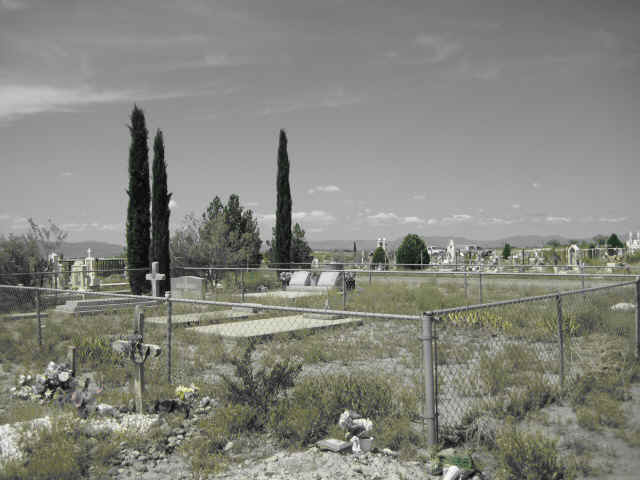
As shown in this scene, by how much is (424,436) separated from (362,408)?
762 mm

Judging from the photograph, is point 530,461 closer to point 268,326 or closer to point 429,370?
point 429,370

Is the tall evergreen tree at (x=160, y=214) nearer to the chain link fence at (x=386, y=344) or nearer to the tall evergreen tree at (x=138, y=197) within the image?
the tall evergreen tree at (x=138, y=197)

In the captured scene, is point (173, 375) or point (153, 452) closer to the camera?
point (153, 452)

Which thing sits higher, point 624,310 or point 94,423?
point 624,310

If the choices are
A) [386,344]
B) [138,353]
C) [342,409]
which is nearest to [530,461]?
[342,409]

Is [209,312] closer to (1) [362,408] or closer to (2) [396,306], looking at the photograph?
(2) [396,306]

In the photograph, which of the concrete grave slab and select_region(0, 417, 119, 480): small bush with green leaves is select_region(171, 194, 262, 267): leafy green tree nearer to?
the concrete grave slab

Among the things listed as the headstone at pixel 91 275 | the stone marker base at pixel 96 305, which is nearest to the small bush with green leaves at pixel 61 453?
the stone marker base at pixel 96 305

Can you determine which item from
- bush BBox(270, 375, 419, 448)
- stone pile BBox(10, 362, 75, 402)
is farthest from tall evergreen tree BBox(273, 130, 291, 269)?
bush BBox(270, 375, 419, 448)

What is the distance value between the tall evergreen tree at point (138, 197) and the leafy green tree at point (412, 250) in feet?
51.7

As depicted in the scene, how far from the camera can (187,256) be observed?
2562cm

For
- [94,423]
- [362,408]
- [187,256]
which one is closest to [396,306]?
[362,408]

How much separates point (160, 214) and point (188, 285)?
24.4 ft

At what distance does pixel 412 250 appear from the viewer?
3203 cm
